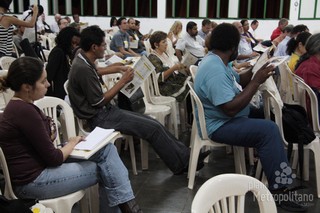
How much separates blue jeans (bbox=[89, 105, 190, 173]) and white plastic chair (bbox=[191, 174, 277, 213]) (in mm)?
1586

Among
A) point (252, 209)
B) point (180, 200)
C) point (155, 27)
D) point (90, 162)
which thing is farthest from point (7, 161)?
point (155, 27)

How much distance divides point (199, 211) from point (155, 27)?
1113 cm

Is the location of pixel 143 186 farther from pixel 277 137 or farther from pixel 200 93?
pixel 277 137

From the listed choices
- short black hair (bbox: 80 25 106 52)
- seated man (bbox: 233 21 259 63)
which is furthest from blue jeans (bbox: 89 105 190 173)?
seated man (bbox: 233 21 259 63)

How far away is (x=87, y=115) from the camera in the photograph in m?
2.94

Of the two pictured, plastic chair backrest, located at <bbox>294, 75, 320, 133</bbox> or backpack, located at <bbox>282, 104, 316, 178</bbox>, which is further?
plastic chair backrest, located at <bbox>294, 75, 320, 133</bbox>

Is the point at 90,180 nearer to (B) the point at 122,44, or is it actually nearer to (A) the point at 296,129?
(A) the point at 296,129

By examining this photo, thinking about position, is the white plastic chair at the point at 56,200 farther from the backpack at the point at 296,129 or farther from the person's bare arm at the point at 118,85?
the backpack at the point at 296,129

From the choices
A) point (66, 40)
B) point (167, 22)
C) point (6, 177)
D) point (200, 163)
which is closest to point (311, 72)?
point (200, 163)

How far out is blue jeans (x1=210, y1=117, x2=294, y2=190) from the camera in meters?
2.62

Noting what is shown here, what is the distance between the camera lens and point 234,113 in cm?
267

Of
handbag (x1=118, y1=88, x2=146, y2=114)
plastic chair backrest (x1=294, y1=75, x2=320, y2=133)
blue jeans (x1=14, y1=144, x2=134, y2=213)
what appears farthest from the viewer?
handbag (x1=118, y1=88, x2=146, y2=114)

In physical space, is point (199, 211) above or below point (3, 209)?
above

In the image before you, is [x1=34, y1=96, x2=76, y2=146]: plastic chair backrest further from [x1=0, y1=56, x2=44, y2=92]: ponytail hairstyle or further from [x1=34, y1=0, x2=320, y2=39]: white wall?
[x1=34, y1=0, x2=320, y2=39]: white wall
